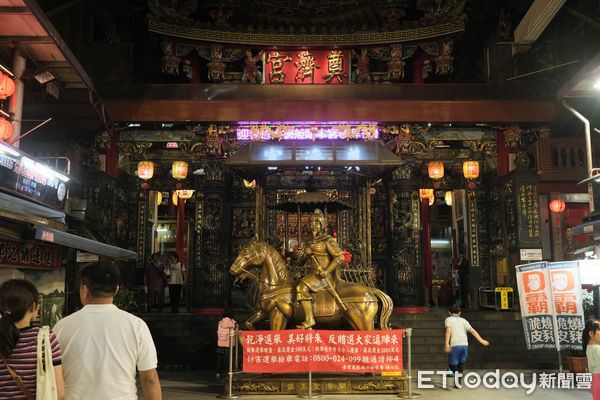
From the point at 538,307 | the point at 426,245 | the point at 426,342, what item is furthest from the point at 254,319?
the point at 426,245

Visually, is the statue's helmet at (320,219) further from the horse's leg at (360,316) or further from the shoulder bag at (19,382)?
the shoulder bag at (19,382)

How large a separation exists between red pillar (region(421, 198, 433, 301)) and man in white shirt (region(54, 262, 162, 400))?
14407 mm

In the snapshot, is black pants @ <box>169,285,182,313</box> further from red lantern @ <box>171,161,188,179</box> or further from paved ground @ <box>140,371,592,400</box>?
paved ground @ <box>140,371,592,400</box>

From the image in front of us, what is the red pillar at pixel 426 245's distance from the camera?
1662cm

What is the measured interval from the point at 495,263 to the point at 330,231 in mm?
4867

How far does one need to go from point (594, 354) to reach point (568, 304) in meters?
3.11

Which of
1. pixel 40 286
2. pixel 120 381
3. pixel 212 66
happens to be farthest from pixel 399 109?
pixel 120 381

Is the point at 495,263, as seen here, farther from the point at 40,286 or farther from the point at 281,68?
the point at 40,286

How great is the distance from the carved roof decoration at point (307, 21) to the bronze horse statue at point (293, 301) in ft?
21.5

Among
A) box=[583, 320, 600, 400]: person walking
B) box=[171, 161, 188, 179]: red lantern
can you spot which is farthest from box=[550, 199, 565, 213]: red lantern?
box=[171, 161, 188, 179]: red lantern

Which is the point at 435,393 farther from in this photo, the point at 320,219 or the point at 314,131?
the point at 314,131

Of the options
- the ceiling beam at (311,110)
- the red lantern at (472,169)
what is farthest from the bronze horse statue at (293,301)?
the red lantern at (472,169)

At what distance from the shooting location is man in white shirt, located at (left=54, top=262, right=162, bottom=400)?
2.64 m

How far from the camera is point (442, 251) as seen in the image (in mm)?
23156
